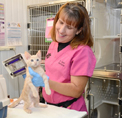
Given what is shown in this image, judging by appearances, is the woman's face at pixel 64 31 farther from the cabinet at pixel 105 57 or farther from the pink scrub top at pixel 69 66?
the cabinet at pixel 105 57

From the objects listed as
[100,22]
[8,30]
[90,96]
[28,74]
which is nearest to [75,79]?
[28,74]

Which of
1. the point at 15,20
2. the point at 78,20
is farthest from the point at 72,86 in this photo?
the point at 15,20

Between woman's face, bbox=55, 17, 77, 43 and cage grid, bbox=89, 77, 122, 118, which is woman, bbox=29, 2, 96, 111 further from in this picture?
cage grid, bbox=89, 77, 122, 118

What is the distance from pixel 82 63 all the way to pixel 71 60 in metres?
0.07

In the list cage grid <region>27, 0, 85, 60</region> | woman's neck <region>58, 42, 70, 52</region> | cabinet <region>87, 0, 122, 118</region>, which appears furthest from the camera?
cage grid <region>27, 0, 85, 60</region>

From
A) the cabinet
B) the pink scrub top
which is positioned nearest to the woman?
the pink scrub top

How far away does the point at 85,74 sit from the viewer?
1.10m

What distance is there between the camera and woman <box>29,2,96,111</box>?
110 centimetres

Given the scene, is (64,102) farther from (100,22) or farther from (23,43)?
(23,43)

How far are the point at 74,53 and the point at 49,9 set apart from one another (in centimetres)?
116

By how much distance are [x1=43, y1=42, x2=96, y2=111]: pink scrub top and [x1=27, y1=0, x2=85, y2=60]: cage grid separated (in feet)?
2.93

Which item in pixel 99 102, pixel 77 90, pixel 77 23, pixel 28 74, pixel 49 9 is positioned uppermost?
pixel 49 9

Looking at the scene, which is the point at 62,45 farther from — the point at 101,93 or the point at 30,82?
the point at 101,93

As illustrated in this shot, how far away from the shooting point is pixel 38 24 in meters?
2.19
